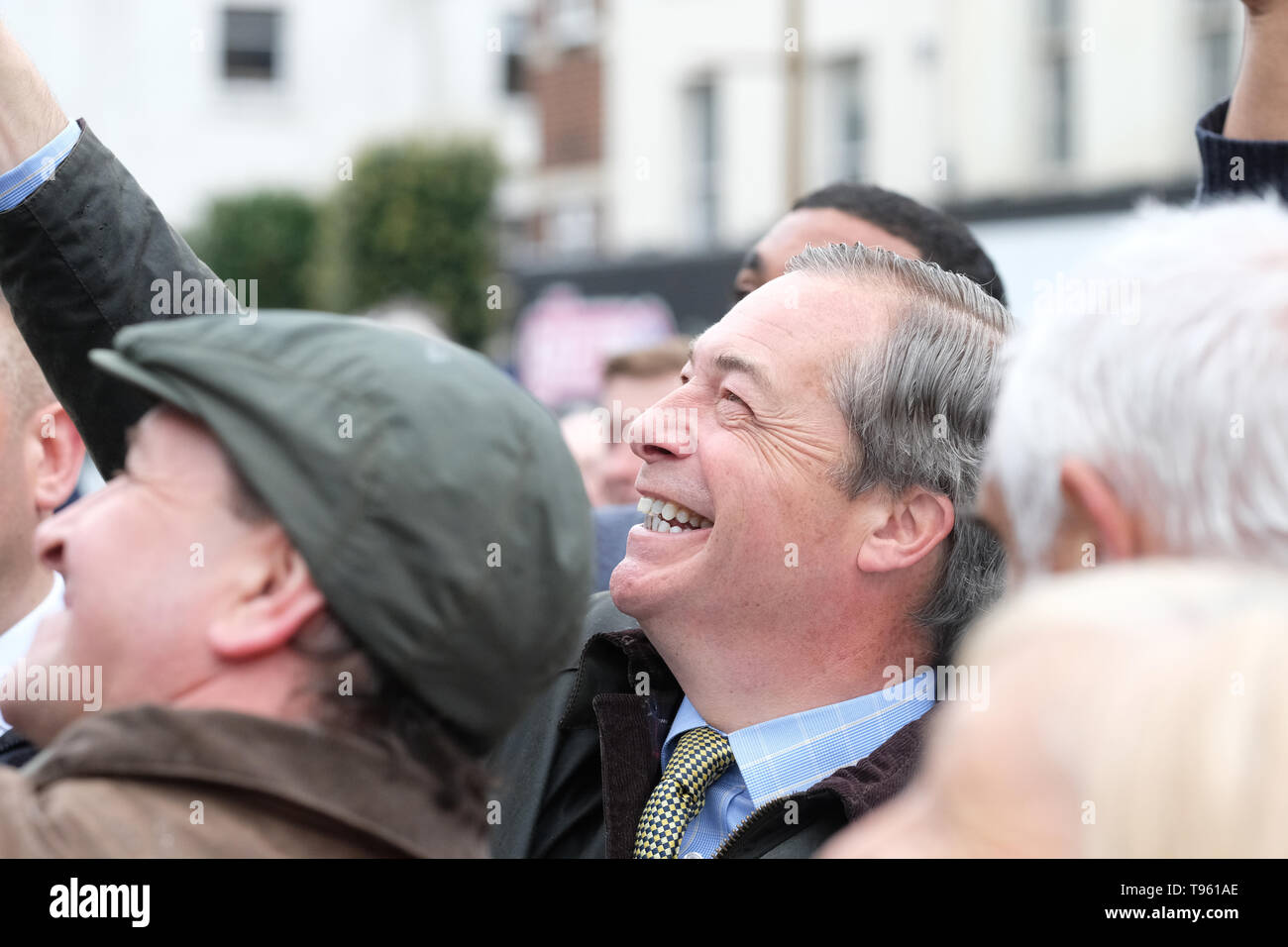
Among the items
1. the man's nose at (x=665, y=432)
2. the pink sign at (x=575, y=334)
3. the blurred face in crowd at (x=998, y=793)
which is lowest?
the pink sign at (x=575, y=334)

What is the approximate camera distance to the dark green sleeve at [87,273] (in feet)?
6.89

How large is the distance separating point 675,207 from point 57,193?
53.2 ft

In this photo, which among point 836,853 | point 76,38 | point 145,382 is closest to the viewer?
point 836,853

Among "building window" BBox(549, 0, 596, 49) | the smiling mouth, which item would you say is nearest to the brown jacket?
the smiling mouth

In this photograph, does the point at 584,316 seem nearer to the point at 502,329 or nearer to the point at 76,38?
the point at 502,329

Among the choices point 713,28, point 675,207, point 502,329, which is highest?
point 713,28

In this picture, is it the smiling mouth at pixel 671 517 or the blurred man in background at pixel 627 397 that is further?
the blurred man in background at pixel 627 397

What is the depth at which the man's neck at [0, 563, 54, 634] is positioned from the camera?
2.64 m

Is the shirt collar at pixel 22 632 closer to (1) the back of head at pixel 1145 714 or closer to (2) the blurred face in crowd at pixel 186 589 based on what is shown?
(2) the blurred face in crowd at pixel 186 589

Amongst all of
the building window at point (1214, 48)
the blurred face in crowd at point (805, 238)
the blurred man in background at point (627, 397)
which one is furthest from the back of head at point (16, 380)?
the building window at point (1214, 48)

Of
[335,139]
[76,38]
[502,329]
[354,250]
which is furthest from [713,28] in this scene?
[76,38]

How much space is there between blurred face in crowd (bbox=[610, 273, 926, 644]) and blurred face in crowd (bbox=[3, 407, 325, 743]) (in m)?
0.98

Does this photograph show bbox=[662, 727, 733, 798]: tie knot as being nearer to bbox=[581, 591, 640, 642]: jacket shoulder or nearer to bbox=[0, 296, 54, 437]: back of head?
bbox=[581, 591, 640, 642]: jacket shoulder

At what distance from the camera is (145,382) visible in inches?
56.4
